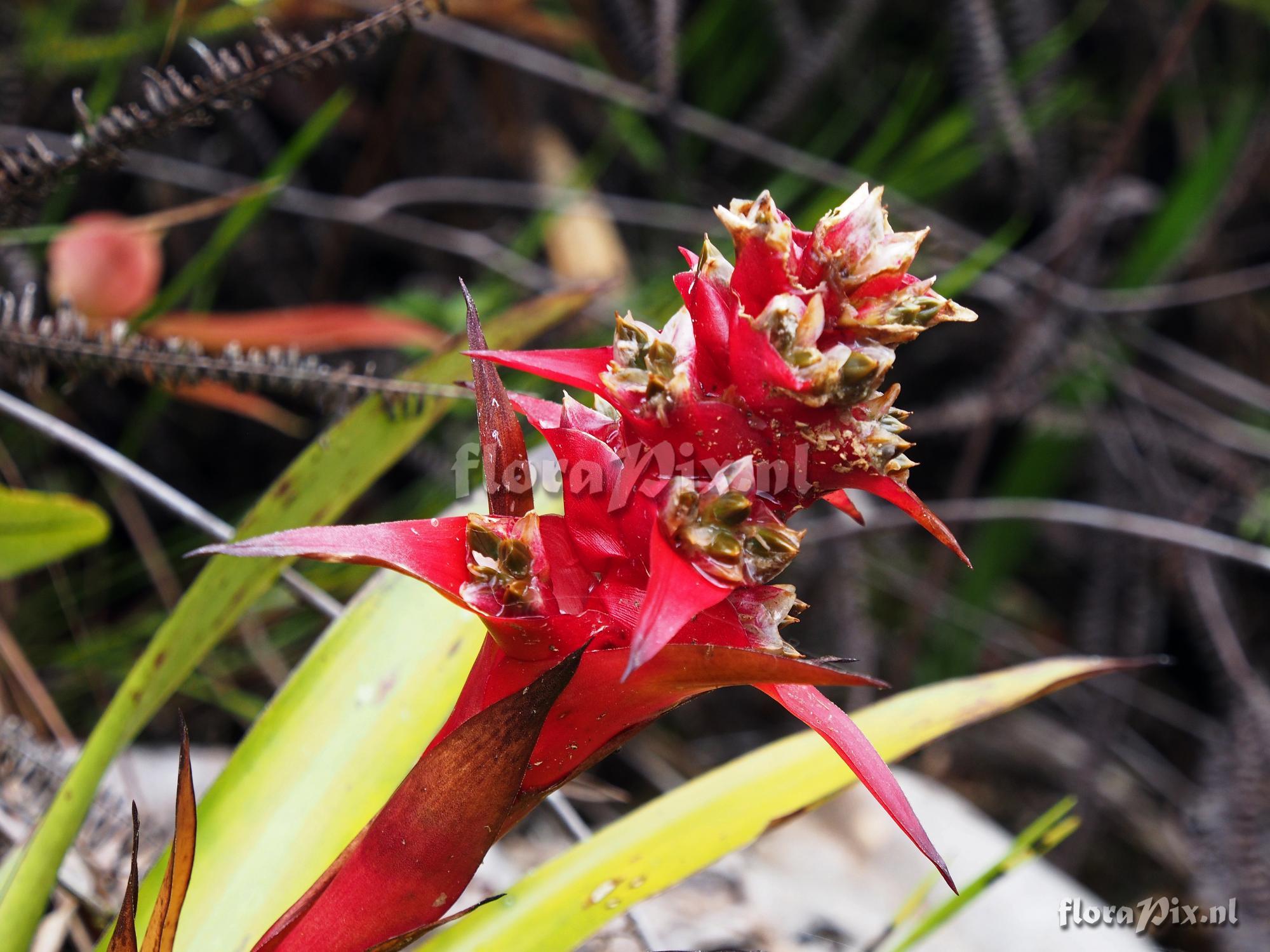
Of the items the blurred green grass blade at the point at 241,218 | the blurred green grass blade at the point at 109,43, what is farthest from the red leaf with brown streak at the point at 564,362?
the blurred green grass blade at the point at 109,43

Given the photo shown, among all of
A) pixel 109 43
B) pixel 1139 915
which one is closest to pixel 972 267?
pixel 1139 915

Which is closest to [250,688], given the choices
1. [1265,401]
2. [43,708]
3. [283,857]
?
[43,708]

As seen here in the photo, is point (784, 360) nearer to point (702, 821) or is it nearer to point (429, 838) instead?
point (429, 838)

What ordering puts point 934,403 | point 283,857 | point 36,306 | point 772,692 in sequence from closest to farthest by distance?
point 772,692 < point 283,857 < point 36,306 < point 934,403

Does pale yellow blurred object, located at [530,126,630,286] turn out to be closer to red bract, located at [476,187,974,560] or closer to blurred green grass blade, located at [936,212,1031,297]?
blurred green grass blade, located at [936,212,1031,297]

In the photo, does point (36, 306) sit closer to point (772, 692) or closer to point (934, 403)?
point (772, 692)

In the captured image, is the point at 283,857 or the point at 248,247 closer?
the point at 283,857
